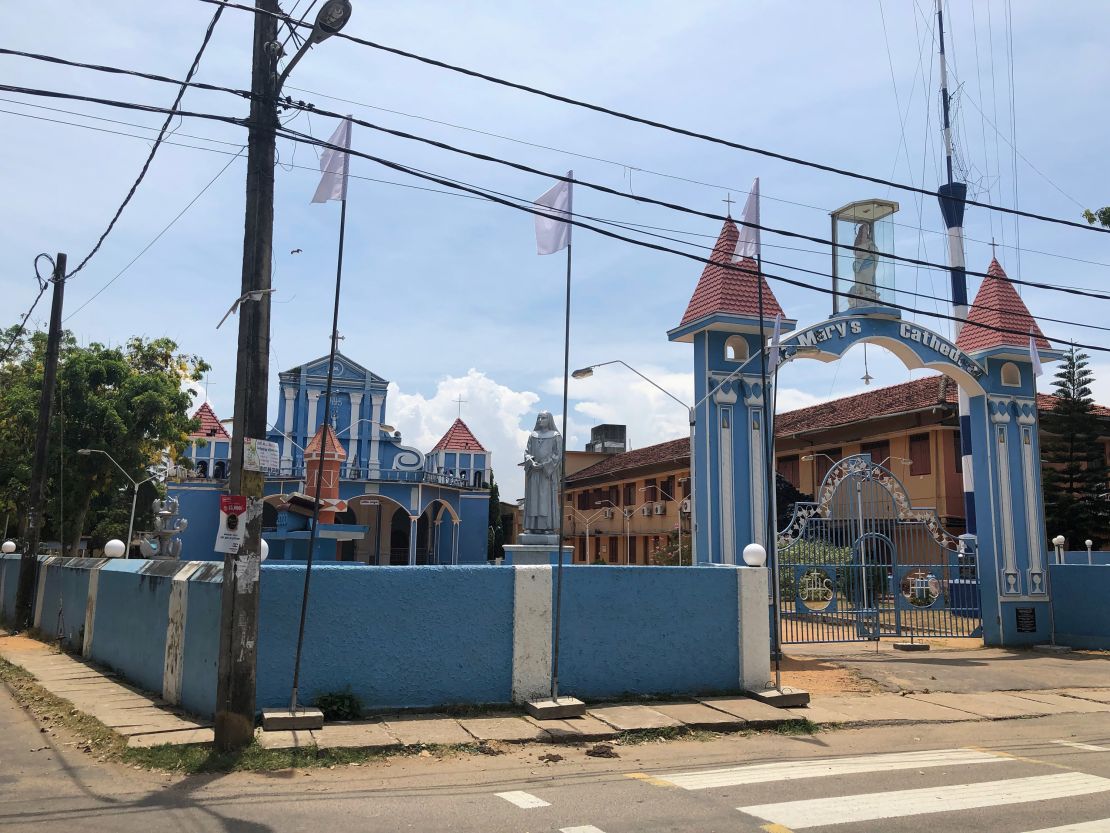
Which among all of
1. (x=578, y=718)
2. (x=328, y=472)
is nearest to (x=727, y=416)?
(x=578, y=718)

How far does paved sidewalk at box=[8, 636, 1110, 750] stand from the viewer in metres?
8.41

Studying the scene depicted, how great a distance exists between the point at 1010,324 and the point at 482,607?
13.1 m

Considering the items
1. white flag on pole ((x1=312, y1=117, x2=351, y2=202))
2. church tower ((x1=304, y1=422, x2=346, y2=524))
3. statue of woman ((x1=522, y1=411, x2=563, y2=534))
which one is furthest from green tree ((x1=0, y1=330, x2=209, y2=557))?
white flag on pole ((x1=312, y1=117, x2=351, y2=202))

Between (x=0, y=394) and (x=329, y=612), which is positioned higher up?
(x=0, y=394)

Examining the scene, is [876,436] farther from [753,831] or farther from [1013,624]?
[753,831]

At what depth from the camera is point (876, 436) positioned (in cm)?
3028

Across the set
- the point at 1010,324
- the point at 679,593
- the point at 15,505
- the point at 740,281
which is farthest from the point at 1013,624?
the point at 15,505

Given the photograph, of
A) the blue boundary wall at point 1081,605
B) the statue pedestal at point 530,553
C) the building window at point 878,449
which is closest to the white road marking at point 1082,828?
the statue pedestal at point 530,553

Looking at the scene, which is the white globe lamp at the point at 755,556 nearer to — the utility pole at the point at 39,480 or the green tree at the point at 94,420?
the utility pole at the point at 39,480

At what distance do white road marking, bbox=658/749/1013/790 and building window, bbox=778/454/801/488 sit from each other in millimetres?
25316

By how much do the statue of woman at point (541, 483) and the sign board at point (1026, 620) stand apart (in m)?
9.27

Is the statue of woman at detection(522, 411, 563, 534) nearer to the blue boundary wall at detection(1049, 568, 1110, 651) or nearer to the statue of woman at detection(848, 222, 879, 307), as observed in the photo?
the statue of woman at detection(848, 222, 879, 307)

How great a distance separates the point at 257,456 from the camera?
8219 mm

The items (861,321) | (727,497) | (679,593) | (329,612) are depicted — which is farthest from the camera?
(861,321)
